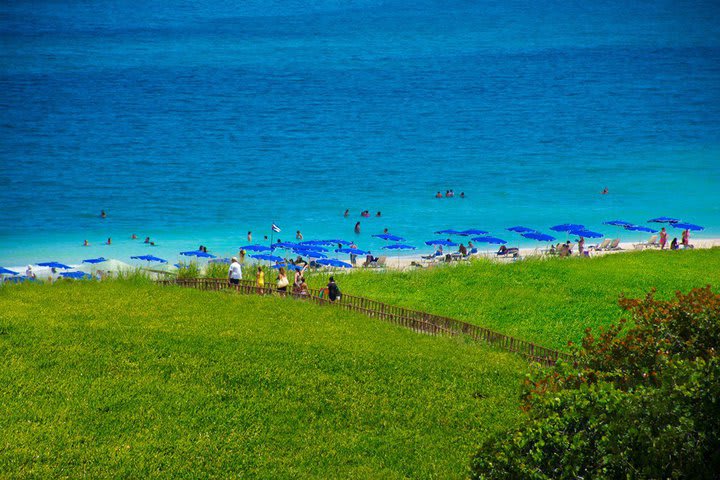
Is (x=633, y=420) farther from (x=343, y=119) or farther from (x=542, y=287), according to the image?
(x=343, y=119)

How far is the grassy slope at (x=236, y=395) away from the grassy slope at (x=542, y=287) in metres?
4.70

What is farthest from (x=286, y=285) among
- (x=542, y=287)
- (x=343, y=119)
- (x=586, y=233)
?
(x=343, y=119)

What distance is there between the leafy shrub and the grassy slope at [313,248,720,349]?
1059 cm

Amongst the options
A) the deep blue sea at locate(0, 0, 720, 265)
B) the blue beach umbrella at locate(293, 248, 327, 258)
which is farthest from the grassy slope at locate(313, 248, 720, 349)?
the deep blue sea at locate(0, 0, 720, 265)

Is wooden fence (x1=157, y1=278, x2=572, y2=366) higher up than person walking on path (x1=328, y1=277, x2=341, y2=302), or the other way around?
person walking on path (x1=328, y1=277, x2=341, y2=302)

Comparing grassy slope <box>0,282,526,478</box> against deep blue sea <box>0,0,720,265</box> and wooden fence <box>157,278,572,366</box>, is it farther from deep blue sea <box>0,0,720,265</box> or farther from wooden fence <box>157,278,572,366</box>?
deep blue sea <box>0,0,720,265</box>

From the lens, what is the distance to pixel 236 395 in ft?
57.6

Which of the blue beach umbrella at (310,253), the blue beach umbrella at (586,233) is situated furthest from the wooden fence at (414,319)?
the blue beach umbrella at (586,233)

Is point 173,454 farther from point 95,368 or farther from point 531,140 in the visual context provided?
point 531,140

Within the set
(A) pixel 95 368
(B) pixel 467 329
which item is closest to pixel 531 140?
(B) pixel 467 329

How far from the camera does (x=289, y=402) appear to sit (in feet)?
56.9

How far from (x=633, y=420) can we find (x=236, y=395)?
9126 mm

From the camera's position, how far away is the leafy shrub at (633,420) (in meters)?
10.1

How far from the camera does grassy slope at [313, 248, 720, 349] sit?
26719 mm
